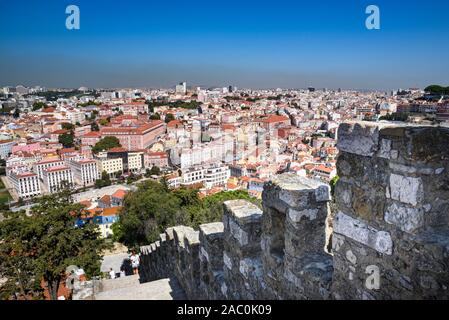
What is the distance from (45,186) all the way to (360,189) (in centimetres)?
7515

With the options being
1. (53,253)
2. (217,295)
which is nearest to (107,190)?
(53,253)

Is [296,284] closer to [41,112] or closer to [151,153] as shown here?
[151,153]

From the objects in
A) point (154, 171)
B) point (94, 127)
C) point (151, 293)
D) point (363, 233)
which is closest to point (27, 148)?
point (94, 127)

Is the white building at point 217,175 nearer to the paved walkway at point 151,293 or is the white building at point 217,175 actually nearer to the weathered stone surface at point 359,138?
the paved walkway at point 151,293

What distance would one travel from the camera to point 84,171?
70625mm

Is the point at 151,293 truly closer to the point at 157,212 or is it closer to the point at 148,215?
the point at 157,212

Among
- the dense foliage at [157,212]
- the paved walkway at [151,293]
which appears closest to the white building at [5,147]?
the dense foliage at [157,212]

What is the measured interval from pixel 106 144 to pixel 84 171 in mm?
12991

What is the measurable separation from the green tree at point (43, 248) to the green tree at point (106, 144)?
71371 millimetres

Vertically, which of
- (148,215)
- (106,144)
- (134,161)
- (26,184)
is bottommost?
(26,184)

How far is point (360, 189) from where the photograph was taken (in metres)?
2.42

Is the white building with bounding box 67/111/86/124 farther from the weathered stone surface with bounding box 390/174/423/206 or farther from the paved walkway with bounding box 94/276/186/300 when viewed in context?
the weathered stone surface with bounding box 390/174/423/206

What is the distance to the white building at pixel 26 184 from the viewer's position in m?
65.7

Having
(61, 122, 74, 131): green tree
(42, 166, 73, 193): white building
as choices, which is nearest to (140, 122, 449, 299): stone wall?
(42, 166, 73, 193): white building
